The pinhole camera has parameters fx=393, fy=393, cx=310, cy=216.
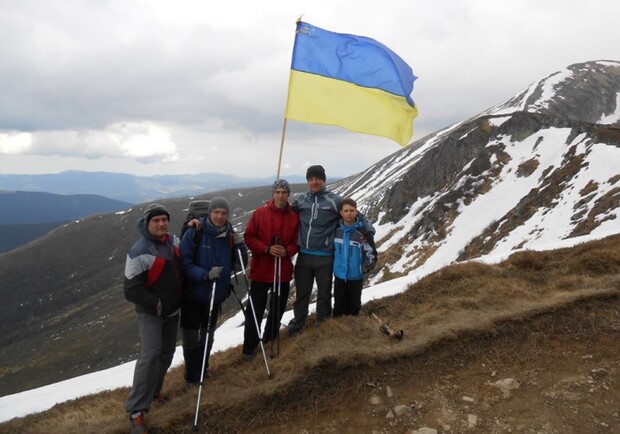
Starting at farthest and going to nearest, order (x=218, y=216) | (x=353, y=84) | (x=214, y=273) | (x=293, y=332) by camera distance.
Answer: (x=353, y=84) → (x=293, y=332) → (x=218, y=216) → (x=214, y=273)

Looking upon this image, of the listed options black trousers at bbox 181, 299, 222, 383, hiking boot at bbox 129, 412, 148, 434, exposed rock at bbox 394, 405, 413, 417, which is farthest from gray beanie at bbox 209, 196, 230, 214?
exposed rock at bbox 394, 405, 413, 417

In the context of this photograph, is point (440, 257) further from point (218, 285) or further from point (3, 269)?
point (3, 269)

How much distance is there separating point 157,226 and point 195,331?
235 cm

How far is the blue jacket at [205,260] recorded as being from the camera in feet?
23.8

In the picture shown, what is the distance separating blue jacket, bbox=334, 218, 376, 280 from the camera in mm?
8484

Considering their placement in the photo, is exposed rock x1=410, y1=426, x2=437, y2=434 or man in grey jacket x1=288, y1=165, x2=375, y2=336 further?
man in grey jacket x1=288, y1=165, x2=375, y2=336

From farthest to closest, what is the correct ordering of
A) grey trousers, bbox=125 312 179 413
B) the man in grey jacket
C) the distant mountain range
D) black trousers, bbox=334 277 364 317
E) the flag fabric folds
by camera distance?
the distant mountain range → the flag fabric folds → black trousers, bbox=334 277 364 317 → the man in grey jacket → grey trousers, bbox=125 312 179 413

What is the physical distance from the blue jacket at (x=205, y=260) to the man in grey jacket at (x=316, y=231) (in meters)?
1.68

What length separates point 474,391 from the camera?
19.9 ft

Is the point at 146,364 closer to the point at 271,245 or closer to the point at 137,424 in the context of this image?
the point at 137,424

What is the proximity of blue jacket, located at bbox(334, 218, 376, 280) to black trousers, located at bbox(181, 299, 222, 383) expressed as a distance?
273 centimetres

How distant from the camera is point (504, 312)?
26.5 ft

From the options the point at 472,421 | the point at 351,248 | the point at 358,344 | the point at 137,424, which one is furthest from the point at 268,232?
the point at 472,421

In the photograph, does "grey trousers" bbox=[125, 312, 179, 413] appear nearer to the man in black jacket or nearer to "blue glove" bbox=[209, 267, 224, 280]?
the man in black jacket
